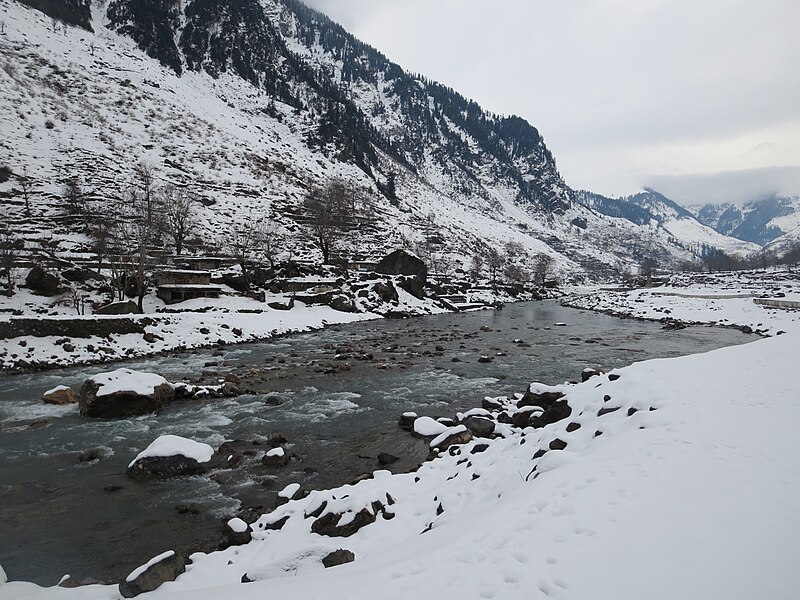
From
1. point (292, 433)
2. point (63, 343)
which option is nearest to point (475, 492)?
point (292, 433)

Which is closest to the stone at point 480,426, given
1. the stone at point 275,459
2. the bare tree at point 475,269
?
the stone at point 275,459

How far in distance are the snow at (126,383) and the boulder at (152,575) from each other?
8.98m

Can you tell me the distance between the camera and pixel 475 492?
6.95 metres

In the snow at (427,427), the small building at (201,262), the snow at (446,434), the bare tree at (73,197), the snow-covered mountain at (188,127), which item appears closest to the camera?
the snow at (446,434)

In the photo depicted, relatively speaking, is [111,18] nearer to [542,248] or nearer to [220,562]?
[220,562]

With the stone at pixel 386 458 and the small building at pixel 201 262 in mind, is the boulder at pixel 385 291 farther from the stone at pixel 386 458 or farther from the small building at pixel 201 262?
the stone at pixel 386 458

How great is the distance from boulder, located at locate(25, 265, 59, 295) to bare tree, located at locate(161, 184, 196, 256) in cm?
1453

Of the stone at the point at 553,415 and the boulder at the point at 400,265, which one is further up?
the boulder at the point at 400,265

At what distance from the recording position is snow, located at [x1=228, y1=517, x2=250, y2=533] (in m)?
6.37

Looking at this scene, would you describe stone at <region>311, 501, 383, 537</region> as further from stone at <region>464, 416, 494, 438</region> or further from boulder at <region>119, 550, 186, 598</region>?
stone at <region>464, 416, 494, 438</region>

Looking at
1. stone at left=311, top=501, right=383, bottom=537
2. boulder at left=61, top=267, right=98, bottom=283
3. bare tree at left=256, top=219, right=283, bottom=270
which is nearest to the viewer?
stone at left=311, top=501, right=383, bottom=537

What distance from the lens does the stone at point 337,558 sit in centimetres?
520

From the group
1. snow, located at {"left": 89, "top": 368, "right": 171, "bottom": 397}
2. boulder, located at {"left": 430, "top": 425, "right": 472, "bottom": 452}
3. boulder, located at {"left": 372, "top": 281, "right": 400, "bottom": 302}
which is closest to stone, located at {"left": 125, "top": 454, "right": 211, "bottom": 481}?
Answer: snow, located at {"left": 89, "top": 368, "right": 171, "bottom": 397}

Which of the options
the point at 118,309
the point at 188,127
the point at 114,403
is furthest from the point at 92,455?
the point at 188,127
